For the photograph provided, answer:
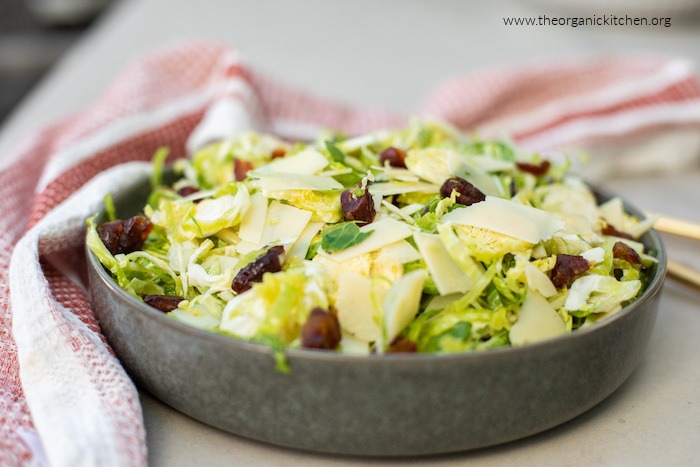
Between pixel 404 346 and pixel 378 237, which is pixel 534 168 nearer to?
pixel 378 237

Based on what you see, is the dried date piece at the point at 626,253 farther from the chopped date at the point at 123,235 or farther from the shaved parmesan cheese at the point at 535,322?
the chopped date at the point at 123,235

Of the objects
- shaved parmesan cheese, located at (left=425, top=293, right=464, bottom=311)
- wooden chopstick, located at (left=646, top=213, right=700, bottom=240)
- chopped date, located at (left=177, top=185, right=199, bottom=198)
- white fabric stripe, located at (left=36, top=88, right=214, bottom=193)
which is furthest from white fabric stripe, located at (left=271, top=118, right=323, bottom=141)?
shaved parmesan cheese, located at (left=425, top=293, right=464, bottom=311)

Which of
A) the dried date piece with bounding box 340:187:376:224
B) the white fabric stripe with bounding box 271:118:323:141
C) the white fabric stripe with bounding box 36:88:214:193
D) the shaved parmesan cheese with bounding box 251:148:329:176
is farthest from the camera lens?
the white fabric stripe with bounding box 271:118:323:141

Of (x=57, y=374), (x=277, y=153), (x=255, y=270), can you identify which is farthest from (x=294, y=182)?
(x=57, y=374)

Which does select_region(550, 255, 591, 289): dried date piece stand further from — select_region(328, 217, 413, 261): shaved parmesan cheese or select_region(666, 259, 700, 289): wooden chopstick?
select_region(666, 259, 700, 289): wooden chopstick

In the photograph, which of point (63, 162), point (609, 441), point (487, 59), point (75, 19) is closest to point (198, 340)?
point (609, 441)

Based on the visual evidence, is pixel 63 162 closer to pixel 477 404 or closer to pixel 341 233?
pixel 341 233

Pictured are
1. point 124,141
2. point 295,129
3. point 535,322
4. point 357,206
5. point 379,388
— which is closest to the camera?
point 379,388
